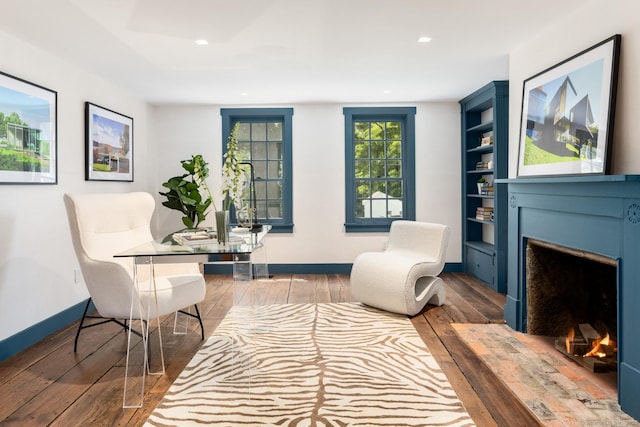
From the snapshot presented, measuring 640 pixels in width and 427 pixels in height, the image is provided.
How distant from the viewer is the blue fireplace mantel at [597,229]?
2342 millimetres

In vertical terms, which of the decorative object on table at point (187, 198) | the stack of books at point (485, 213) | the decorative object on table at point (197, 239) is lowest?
the decorative object on table at point (197, 239)

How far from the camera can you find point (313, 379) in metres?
2.77

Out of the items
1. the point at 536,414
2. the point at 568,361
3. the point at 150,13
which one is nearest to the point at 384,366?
the point at 536,414

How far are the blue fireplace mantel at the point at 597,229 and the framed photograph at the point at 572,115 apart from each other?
12 centimetres

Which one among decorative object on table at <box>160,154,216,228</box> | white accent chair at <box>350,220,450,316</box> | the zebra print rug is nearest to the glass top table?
the zebra print rug

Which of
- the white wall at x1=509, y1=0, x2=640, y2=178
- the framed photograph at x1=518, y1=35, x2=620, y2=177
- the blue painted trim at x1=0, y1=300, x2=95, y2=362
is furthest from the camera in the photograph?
the blue painted trim at x1=0, y1=300, x2=95, y2=362

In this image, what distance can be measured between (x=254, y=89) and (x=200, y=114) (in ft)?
4.21

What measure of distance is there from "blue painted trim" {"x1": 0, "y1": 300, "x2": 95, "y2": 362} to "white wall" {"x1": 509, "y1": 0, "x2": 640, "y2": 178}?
4.03 metres

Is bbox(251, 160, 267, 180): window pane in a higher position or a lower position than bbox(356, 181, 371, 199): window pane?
higher

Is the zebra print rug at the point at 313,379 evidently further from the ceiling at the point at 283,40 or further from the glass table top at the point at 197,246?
the ceiling at the point at 283,40

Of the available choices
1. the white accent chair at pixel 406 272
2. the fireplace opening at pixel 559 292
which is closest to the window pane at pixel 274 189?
the white accent chair at pixel 406 272

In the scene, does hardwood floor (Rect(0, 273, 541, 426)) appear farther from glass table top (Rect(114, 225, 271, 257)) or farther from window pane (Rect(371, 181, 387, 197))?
window pane (Rect(371, 181, 387, 197))

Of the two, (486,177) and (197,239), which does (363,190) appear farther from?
(197,239)

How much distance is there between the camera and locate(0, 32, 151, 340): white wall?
331 centimetres
